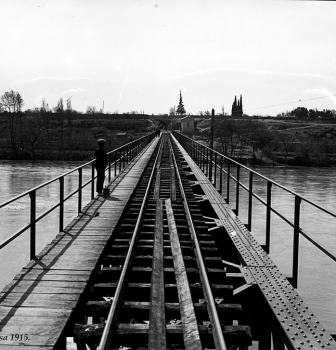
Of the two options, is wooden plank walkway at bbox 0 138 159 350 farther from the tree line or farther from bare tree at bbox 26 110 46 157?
bare tree at bbox 26 110 46 157

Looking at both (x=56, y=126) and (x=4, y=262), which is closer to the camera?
(x=4, y=262)

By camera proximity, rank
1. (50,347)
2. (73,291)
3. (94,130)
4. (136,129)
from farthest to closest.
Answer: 1. (136,129)
2. (94,130)
3. (73,291)
4. (50,347)

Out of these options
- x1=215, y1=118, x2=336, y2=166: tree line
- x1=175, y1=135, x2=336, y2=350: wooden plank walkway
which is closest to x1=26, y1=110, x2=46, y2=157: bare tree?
x1=215, y1=118, x2=336, y2=166: tree line

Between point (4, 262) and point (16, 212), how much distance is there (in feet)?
32.2

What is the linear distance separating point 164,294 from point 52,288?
4.55 ft

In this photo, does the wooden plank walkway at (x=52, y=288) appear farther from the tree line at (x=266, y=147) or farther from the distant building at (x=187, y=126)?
the distant building at (x=187, y=126)

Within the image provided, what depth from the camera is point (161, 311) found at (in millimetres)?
5293

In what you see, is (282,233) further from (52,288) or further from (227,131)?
(227,131)

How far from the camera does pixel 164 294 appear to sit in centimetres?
591

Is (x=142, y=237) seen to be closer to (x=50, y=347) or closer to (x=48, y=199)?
(x=50, y=347)

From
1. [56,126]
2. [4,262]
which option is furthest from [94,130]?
[4,262]

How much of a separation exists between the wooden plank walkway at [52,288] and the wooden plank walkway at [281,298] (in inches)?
86.1

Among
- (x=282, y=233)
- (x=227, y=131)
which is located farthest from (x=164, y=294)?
(x=227, y=131)

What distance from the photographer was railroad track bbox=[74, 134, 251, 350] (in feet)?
15.6
